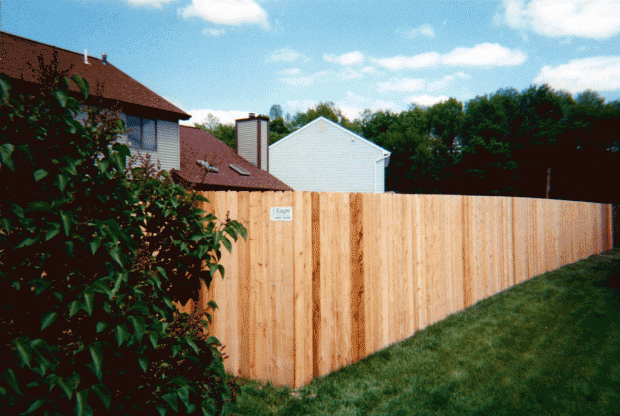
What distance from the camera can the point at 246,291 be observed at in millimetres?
4656

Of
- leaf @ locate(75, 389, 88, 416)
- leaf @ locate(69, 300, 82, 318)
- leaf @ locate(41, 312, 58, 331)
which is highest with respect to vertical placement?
leaf @ locate(69, 300, 82, 318)

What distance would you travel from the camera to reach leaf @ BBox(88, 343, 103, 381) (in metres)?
1.91

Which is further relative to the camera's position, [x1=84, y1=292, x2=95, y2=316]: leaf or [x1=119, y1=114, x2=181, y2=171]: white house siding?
[x1=119, y1=114, x2=181, y2=171]: white house siding

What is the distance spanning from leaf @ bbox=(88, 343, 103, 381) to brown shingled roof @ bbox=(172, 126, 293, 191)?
1996 cm

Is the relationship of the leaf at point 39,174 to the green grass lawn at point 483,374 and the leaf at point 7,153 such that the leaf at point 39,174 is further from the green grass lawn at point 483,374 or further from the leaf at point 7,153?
the green grass lawn at point 483,374

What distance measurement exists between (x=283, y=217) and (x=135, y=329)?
2.78 metres

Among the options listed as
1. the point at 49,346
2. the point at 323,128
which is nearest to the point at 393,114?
the point at 323,128

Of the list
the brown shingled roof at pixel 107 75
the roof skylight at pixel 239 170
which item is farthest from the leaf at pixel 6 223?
the roof skylight at pixel 239 170

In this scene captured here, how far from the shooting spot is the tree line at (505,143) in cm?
4584

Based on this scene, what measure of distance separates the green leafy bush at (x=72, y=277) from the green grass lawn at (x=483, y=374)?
77.9 inches

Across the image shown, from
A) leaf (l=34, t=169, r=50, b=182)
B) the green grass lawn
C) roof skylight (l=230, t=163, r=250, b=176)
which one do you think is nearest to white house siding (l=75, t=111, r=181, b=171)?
roof skylight (l=230, t=163, r=250, b=176)

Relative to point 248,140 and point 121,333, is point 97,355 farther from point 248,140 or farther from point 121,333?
point 248,140

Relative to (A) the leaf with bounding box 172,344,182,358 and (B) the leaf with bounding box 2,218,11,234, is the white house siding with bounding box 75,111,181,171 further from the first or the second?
(B) the leaf with bounding box 2,218,11,234

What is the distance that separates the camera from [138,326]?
2033 mm
